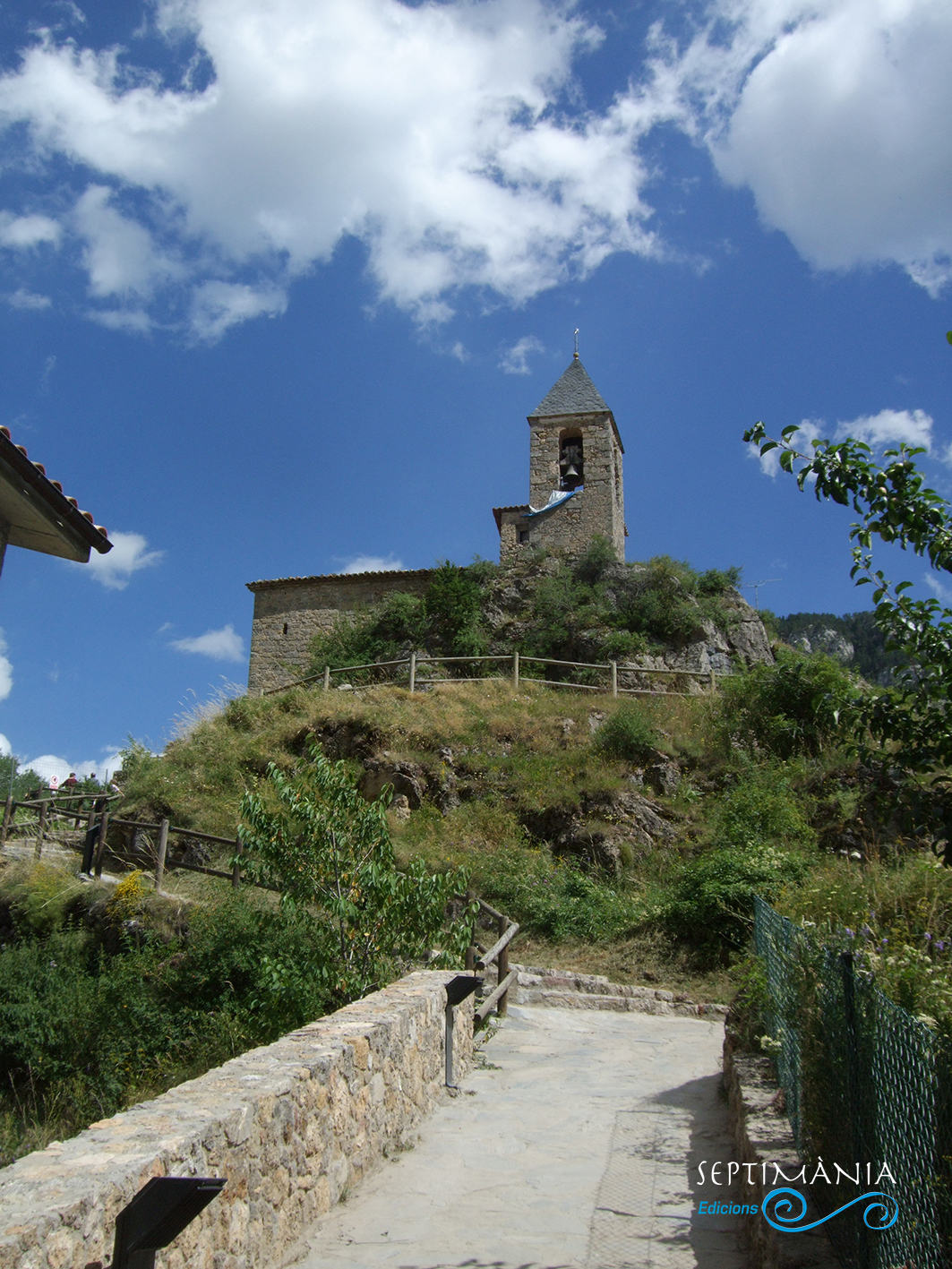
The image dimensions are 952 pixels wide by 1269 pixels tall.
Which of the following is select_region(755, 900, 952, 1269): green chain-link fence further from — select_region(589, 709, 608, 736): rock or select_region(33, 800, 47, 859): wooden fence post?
select_region(33, 800, 47, 859): wooden fence post

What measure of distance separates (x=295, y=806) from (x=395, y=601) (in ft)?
64.6

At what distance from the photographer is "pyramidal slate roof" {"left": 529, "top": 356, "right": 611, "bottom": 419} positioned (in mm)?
32375

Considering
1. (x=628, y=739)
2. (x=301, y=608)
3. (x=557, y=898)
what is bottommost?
(x=557, y=898)

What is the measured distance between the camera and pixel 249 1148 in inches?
145

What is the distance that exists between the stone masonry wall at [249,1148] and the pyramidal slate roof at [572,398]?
1129 inches

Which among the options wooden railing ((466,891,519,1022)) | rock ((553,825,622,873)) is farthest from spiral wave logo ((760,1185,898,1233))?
rock ((553,825,622,873))

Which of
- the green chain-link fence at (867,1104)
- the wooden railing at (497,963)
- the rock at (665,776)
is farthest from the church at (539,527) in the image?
the green chain-link fence at (867,1104)

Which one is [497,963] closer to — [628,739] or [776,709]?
[628,739]

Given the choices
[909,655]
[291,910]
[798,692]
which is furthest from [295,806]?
[798,692]

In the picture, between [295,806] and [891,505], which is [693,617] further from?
[891,505]

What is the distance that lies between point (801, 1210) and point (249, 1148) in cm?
225

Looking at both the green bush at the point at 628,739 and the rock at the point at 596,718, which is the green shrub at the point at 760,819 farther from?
the rock at the point at 596,718

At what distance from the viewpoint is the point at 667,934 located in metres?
12.0

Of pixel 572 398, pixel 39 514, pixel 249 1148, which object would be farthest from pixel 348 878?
pixel 572 398
